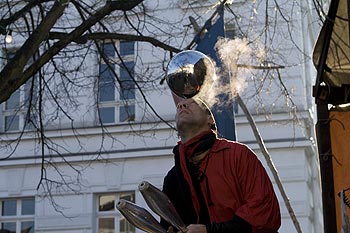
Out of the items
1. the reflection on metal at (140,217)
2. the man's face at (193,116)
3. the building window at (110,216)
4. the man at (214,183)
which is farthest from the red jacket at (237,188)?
the building window at (110,216)

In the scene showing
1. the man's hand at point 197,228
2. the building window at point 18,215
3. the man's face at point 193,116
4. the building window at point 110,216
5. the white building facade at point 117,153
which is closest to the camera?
the man's hand at point 197,228

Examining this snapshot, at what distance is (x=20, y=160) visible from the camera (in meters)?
16.5

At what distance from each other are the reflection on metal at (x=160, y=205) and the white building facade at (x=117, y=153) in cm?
1170

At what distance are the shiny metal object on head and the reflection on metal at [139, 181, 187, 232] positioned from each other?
0.60 metres

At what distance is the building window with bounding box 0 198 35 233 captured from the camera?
16344mm

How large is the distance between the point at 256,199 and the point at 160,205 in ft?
1.22

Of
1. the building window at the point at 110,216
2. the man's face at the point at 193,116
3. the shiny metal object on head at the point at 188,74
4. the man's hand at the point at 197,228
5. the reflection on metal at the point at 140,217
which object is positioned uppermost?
the shiny metal object on head at the point at 188,74

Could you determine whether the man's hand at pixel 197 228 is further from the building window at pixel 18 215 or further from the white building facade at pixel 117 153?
A: the building window at pixel 18 215

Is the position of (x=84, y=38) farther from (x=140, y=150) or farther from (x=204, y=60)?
(x=140, y=150)

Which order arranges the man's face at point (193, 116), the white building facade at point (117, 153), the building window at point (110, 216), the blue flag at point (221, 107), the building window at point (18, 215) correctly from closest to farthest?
1. the man's face at point (193, 116)
2. the blue flag at point (221, 107)
3. the white building facade at point (117, 153)
4. the building window at point (110, 216)
5. the building window at point (18, 215)

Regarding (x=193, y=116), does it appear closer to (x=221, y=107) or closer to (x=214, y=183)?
(x=214, y=183)

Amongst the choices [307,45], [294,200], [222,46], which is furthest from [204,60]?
[307,45]

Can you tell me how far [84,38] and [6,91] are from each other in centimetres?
132

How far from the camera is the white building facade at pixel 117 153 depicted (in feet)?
49.4
